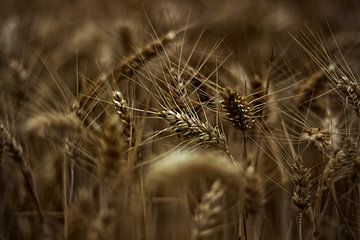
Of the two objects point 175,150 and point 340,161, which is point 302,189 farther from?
point 175,150

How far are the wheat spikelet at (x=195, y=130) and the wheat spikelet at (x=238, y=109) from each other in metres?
0.04

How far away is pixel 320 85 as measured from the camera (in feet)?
4.51

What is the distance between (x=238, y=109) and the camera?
106 centimetres

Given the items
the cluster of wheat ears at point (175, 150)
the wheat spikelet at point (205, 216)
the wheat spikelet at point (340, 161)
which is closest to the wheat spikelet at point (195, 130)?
the cluster of wheat ears at point (175, 150)

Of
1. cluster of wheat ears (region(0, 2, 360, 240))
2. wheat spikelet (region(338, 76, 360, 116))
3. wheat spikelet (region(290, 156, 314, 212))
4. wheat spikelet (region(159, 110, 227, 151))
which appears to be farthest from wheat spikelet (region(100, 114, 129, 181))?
wheat spikelet (region(338, 76, 360, 116))

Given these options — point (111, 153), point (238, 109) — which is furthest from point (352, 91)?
point (111, 153)

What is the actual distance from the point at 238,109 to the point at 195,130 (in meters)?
0.09

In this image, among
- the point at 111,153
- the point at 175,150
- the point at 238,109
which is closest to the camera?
the point at 111,153

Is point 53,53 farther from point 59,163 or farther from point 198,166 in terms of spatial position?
point 198,166

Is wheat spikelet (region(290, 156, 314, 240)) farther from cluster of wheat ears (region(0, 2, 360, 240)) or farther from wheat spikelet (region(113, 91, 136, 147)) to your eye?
wheat spikelet (region(113, 91, 136, 147))

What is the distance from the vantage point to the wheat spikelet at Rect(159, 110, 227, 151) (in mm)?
1051

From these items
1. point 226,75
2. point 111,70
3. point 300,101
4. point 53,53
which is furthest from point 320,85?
point 53,53

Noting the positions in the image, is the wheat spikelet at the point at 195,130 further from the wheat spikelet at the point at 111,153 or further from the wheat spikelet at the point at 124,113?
the wheat spikelet at the point at 111,153

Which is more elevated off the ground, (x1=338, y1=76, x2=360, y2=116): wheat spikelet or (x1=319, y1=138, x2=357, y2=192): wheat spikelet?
(x1=338, y1=76, x2=360, y2=116): wheat spikelet
